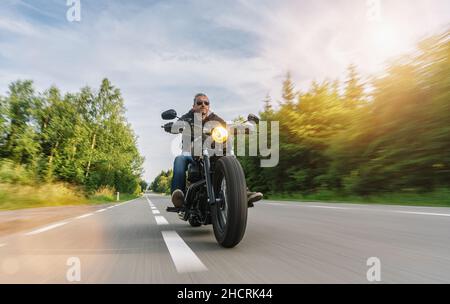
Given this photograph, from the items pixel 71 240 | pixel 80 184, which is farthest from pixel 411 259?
pixel 80 184

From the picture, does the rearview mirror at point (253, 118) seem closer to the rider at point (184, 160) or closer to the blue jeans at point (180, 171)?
the rider at point (184, 160)

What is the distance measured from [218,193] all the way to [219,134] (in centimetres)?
65

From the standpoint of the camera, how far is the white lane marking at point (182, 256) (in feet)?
9.08

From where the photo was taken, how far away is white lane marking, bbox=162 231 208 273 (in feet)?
9.08

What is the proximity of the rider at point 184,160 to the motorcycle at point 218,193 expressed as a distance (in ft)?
0.31

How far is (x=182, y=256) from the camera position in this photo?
3252 millimetres

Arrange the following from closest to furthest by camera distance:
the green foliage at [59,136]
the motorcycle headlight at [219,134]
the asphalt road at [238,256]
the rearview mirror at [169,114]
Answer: the asphalt road at [238,256], the motorcycle headlight at [219,134], the rearview mirror at [169,114], the green foliage at [59,136]

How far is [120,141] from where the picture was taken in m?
41.5

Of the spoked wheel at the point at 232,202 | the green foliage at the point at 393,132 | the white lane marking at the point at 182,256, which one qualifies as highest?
the green foliage at the point at 393,132

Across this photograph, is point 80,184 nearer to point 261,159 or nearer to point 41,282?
point 261,159

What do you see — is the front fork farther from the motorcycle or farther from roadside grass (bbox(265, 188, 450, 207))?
roadside grass (bbox(265, 188, 450, 207))

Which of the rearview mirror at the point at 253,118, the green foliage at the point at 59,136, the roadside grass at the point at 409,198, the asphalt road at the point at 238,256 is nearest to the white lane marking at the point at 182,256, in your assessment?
the asphalt road at the point at 238,256

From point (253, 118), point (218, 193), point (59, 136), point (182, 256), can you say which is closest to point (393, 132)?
point (253, 118)

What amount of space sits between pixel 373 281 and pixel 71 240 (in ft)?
11.8
